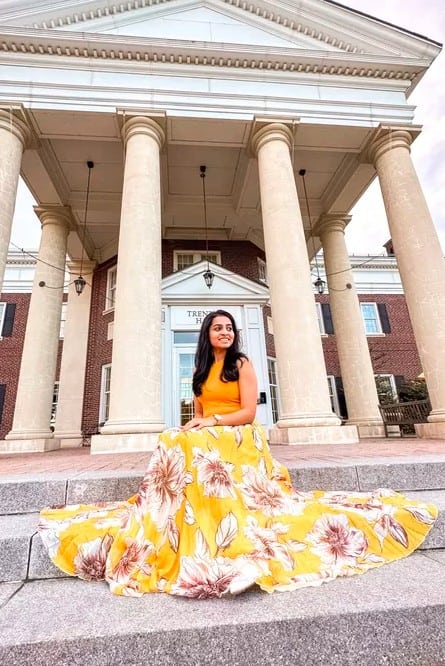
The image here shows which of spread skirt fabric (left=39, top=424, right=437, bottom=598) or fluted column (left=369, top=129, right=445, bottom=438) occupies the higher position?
fluted column (left=369, top=129, right=445, bottom=438)

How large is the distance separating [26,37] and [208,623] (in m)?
9.32

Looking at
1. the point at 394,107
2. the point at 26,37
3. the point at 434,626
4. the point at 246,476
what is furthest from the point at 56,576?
the point at 394,107

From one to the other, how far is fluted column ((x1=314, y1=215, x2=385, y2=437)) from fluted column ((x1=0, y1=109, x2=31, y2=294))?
775 cm

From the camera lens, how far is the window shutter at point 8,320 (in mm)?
15258

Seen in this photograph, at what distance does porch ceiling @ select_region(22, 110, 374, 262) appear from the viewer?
23.5 feet

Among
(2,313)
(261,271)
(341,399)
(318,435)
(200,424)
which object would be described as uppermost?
(261,271)

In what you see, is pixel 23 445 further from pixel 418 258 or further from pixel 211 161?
pixel 418 258

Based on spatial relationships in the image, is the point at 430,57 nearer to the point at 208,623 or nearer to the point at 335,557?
the point at 335,557

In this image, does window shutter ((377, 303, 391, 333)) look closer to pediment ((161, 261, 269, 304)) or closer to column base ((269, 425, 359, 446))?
pediment ((161, 261, 269, 304))

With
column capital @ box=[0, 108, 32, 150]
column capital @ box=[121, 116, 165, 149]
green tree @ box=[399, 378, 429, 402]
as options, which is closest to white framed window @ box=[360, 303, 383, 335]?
green tree @ box=[399, 378, 429, 402]

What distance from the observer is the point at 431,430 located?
6.08m

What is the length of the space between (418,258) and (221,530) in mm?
6544

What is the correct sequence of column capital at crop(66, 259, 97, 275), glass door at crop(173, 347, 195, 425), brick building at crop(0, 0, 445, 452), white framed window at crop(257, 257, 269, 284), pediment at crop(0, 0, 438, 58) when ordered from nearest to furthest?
1. brick building at crop(0, 0, 445, 452)
2. pediment at crop(0, 0, 438, 58)
3. glass door at crop(173, 347, 195, 425)
4. column capital at crop(66, 259, 97, 275)
5. white framed window at crop(257, 257, 269, 284)

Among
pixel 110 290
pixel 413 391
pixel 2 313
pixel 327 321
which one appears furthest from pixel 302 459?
pixel 2 313
